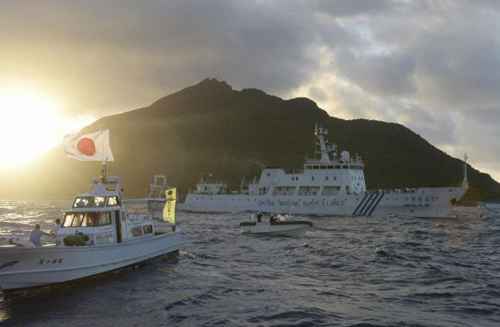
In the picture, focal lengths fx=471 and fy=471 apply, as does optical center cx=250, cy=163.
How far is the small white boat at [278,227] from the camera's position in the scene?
41406mm

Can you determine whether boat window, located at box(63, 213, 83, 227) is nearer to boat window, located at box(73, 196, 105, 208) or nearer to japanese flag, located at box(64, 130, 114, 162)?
boat window, located at box(73, 196, 105, 208)

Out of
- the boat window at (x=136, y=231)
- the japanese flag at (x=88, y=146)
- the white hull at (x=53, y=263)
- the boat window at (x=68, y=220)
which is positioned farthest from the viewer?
the boat window at (x=136, y=231)

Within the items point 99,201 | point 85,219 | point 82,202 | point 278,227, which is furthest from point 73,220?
point 278,227

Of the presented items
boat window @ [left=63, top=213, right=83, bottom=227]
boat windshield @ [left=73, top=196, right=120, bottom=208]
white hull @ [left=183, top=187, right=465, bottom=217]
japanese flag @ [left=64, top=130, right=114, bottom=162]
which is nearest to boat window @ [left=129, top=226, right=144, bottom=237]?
boat windshield @ [left=73, top=196, right=120, bottom=208]

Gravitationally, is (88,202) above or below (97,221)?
above

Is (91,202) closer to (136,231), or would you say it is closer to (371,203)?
(136,231)

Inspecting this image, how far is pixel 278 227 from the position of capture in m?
41.7

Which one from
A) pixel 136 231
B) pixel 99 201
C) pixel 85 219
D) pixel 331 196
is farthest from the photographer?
pixel 331 196

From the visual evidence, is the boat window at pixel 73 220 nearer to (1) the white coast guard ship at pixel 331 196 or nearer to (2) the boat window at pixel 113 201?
(2) the boat window at pixel 113 201

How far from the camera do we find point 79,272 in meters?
20.3

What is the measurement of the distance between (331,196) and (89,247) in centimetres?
5359

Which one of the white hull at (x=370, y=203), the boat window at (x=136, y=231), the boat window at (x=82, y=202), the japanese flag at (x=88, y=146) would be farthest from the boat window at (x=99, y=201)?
the white hull at (x=370, y=203)

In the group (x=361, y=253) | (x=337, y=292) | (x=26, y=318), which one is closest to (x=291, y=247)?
(x=361, y=253)

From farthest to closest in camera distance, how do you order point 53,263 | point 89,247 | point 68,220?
point 68,220 < point 89,247 < point 53,263
